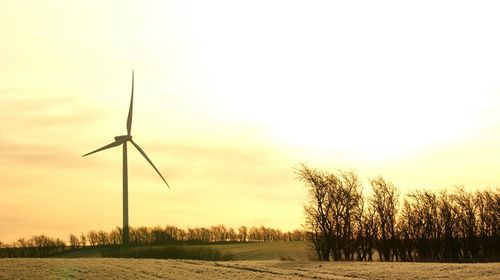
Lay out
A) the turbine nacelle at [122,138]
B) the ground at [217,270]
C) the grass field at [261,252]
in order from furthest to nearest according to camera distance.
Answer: the grass field at [261,252], the turbine nacelle at [122,138], the ground at [217,270]

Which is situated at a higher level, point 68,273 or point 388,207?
point 388,207

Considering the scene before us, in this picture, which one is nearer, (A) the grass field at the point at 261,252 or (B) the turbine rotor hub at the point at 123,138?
(B) the turbine rotor hub at the point at 123,138

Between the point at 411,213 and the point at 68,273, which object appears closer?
the point at 68,273

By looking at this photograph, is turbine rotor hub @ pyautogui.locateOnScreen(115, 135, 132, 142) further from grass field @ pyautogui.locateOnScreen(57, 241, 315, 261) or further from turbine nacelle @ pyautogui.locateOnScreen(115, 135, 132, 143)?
grass field @ pyautogui.locateOnScreen(57, 241, 315, 261)

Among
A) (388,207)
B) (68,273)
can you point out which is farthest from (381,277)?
(388,207)

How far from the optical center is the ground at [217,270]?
4594cm

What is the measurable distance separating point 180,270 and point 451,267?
767 inches

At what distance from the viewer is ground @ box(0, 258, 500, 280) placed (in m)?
45.9

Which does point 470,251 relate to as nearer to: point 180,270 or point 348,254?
point 348,254

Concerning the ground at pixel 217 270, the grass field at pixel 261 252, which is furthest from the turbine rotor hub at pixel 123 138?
the ground at pixel 217 270

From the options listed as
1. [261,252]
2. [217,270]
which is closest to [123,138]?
[261,252]

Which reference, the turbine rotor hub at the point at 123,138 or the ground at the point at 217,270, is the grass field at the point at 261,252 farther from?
the ground at the point at 217,270

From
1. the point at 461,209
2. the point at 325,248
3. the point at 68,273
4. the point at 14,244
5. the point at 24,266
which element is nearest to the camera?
the point at 68,273

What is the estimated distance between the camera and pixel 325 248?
7162 centimetres
